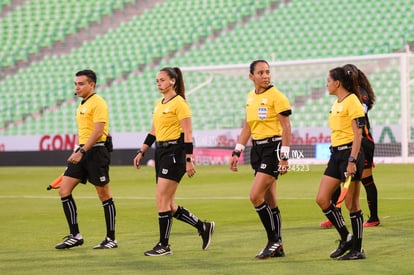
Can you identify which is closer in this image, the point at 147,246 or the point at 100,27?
the point at 147,246

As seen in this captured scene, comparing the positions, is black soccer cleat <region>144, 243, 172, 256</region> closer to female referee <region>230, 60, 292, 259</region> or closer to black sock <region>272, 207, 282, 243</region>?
female referee <region>230, 60, 292, 259</region>

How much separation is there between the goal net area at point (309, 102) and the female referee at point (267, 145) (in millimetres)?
18935

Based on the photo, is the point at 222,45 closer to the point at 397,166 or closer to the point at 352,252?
the point at 397,166

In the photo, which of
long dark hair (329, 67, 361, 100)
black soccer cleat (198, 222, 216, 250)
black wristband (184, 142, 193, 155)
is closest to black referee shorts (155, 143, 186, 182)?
black wristband (184, 142, 193, 155)

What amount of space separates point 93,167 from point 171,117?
1316 millimetres

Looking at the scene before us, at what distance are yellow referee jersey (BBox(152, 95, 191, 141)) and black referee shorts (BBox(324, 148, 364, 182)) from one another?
168 centimetres

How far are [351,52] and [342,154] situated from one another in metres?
25.1

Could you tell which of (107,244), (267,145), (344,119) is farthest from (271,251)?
(107,244)

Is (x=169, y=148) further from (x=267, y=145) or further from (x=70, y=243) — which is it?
(x=70, y=243)

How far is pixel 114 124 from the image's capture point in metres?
36.4

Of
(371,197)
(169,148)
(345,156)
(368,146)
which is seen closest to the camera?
(345,156)

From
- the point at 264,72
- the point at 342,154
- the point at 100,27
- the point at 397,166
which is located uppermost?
the point at 100,27

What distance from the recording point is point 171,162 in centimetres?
1020

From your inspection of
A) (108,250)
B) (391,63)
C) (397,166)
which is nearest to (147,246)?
(108,250)
